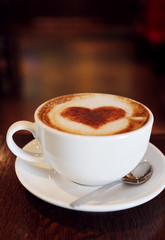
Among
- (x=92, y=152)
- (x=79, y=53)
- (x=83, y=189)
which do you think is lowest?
(x=79, y=53)

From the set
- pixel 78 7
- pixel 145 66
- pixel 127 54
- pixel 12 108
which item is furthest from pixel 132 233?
pixel 78 7

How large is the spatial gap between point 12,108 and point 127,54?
3003 mm

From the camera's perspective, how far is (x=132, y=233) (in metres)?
0.50

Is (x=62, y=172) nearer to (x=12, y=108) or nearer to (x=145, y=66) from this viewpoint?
(x=12, y=108)

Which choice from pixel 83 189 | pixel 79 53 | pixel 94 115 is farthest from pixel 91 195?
pixel 79 53

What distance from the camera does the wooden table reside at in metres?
0.50

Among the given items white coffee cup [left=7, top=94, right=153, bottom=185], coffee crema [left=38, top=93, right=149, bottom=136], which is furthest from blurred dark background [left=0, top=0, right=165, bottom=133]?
white coffee cup [left=7, top=94, right=153, bottom=185]

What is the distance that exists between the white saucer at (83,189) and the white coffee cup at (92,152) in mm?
27

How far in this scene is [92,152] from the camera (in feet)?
1.75

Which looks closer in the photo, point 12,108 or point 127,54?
point 12,108

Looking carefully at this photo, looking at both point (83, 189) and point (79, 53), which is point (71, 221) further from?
point (79, 53)

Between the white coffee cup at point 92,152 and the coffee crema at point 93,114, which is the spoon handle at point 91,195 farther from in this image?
the coffee crema at point 93,114

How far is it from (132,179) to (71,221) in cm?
18

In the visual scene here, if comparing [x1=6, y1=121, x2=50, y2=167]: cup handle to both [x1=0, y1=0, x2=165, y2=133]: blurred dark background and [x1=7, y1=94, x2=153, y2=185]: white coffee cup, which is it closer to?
[x1=7, y1=94, x2=153, y2=185]: white coffee cup
